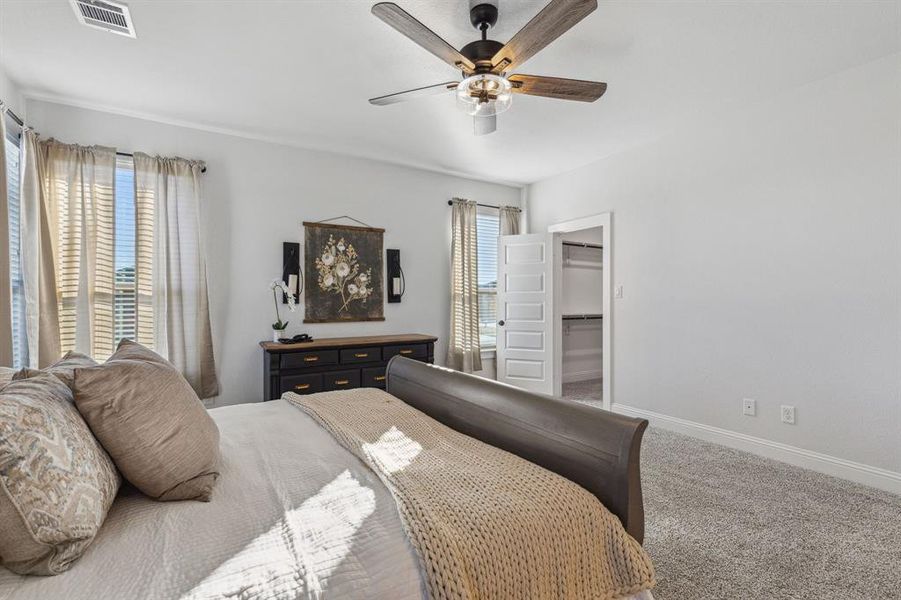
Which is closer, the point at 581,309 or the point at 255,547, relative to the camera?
the point at 255,547

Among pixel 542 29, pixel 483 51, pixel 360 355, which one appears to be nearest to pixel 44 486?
pixel 542 29

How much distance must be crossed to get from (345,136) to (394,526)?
12.0 ft

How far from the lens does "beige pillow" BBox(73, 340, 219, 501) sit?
1159 millimetres

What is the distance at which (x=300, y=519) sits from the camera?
107 centimetres

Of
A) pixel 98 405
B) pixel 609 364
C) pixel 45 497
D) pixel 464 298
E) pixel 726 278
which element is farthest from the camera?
pixel 464 298

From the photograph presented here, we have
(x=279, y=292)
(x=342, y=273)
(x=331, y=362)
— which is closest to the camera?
(x=331, y=362)

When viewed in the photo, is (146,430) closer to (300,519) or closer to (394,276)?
(300,519)

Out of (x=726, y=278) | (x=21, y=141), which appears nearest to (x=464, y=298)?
(x=726, y=278)

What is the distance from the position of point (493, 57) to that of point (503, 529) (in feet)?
6.81

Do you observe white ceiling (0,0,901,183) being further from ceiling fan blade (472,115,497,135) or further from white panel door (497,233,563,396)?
white panel door (497,233,563,396)

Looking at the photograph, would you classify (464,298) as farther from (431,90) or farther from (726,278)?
(431,90)

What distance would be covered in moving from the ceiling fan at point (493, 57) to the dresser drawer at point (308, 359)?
2.12 meters

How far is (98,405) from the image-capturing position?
116 centimetres

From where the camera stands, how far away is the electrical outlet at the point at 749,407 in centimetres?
338
